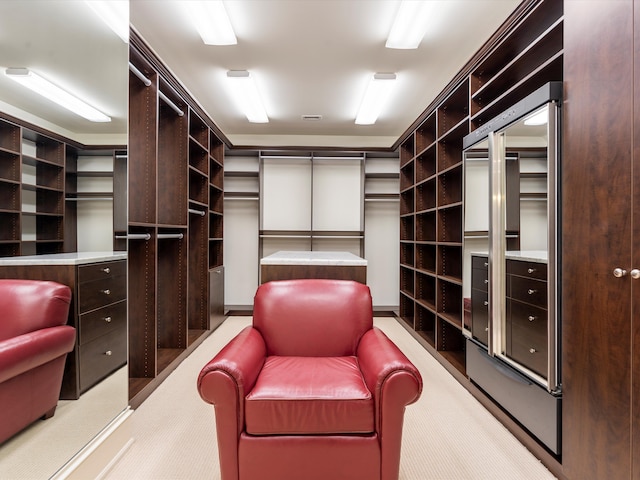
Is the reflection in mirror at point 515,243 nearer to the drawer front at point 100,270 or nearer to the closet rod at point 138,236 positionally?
the drawer front at point 100,270

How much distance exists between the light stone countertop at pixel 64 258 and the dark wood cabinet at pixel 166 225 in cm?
18

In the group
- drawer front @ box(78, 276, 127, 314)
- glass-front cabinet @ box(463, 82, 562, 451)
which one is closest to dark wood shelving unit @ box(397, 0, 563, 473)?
glass-front cabinet @ box(463, 82, 562, 451)

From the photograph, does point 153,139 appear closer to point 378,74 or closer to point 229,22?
point 229,22

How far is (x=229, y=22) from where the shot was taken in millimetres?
2441

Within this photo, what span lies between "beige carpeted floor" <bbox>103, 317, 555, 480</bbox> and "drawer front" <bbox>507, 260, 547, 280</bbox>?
99 cm

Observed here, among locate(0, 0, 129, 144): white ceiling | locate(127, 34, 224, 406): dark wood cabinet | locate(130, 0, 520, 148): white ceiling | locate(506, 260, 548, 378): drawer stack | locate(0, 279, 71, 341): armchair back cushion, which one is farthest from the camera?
locate(127, 34, 224, 406): dark wood cabinet

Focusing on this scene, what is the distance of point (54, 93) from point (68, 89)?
12 cm

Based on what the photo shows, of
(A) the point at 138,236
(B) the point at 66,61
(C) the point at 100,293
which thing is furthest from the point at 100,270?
(B) the point at 66,61

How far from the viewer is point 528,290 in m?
1.93

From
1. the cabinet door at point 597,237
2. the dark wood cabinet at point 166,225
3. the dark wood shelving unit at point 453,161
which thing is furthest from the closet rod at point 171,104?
the cabinet door at point 597,237

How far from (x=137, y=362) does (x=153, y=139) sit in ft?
5.85

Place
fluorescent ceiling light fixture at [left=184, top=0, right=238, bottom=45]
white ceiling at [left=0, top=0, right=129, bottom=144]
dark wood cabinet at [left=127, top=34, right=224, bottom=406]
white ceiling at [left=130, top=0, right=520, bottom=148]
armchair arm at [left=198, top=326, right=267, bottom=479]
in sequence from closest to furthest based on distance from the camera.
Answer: white ceiling at [left=0, top=0, right=129, bottom=144] → armchair arm at [left=198, top=326, right=267, bottom=479] → fluorescent ceiling light fixture at [left=184, top=0, right=238, bottom=45] → white ceiling at [left=130, top=0, right=520, bottom=148] → dark wood cabinet at [left=127, top=34, right=224, bottom=406]

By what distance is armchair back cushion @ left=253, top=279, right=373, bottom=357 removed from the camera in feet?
6.68

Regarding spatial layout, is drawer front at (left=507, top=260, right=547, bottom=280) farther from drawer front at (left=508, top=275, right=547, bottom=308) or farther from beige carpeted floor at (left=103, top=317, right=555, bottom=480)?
beige carpeted floor at (left=103, top=317, right=555, bottom=480)
